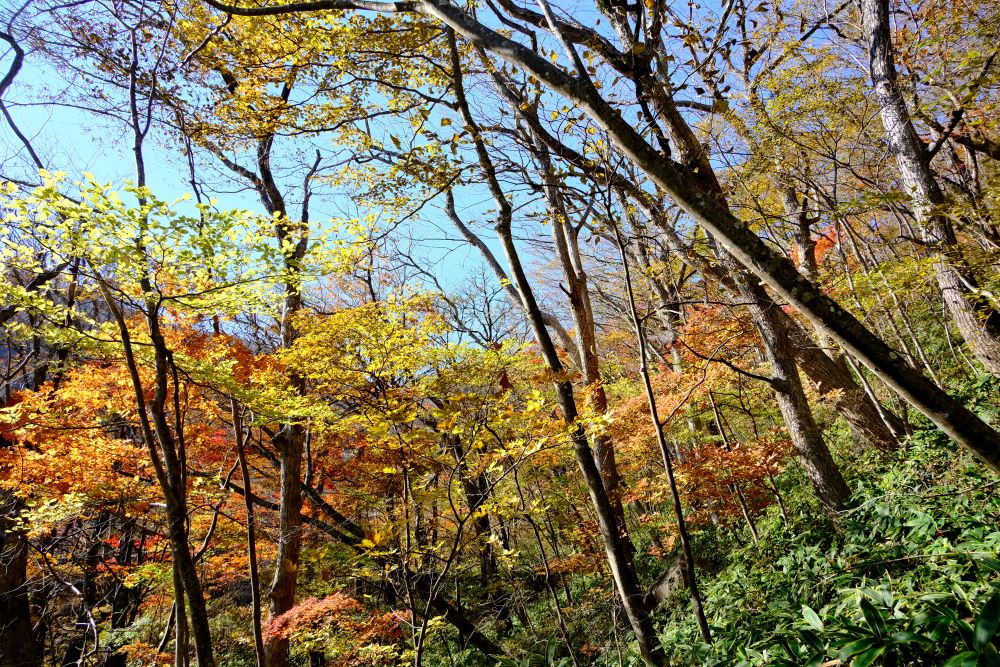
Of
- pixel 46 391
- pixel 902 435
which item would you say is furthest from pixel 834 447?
pixel 46 391

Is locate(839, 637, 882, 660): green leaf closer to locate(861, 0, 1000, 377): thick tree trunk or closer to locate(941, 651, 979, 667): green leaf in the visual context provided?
locate(941, 651, 979, 667): green leaf

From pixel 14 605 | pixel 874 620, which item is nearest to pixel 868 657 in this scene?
pixel 874 620

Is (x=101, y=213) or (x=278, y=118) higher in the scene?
(x=278, y=118)

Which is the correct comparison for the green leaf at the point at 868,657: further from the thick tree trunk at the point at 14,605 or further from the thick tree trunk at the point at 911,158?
the thick tree trunk at the point at 14,605

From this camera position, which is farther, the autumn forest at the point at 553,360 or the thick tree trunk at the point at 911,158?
the thick tree trunk at the point at 911,158

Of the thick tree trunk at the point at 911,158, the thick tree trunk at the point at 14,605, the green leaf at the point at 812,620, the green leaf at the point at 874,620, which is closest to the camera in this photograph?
the green leaf at the point at 874,620

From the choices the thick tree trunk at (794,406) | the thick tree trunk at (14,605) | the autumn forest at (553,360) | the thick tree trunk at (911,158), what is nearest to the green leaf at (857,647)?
the autumn forest at (553,360)

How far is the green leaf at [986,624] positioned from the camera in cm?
163

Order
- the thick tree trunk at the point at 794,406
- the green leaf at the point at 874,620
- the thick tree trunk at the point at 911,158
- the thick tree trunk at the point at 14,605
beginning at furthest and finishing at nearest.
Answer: the thick tree trunk at the point at 14,605 < the thick tree trunk at the point at 911,158 < the thick tree trunk at the point at 794,406 < the green leaf at the point at 874,620

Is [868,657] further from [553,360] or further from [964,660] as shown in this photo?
[553,360]

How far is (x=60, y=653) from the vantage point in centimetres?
1100

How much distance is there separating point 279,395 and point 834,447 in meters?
10.3

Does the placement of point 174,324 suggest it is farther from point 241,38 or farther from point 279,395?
point 241,38

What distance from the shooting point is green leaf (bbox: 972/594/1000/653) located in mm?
1631
